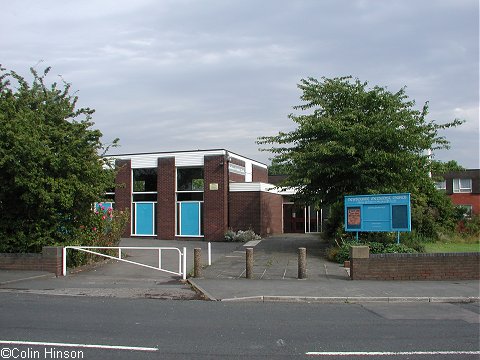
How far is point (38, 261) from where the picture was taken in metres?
14.6

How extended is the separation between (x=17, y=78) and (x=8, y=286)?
7780 mm

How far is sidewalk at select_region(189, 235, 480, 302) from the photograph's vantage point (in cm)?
1080

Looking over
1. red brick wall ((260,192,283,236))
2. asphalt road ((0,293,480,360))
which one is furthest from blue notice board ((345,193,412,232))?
red brick wall ((260,192,283,236))

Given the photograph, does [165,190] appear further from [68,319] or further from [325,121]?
[68,319]

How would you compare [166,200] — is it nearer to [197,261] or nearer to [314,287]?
[197,261]

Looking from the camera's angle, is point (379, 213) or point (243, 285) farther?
point (379, 213)

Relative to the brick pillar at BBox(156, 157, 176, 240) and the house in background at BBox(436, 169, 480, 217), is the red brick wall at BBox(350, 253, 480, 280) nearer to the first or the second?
the brick pillar at BBox(156, 157, 176, 240)

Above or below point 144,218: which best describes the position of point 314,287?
below

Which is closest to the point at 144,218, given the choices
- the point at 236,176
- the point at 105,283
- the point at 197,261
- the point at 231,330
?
the point at 236,176

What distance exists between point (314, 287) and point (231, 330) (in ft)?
15.9

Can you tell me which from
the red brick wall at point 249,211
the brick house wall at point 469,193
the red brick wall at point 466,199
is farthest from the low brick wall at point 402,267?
the red brick wall at point 466,199

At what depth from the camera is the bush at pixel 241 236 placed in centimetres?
2758

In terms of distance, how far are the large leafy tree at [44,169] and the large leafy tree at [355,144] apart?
7024mm

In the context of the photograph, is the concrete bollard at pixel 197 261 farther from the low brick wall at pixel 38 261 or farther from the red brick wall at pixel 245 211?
the red brick wall at pixel 245 211
